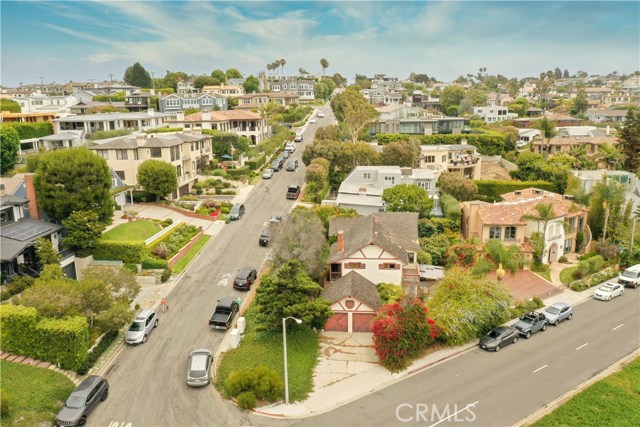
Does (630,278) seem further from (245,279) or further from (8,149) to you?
(8,149)

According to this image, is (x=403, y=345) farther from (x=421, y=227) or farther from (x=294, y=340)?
(x=421, y=227)

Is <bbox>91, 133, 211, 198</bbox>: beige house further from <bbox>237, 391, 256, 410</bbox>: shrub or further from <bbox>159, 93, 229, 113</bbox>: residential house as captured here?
<bbox>159, 93, 229, 113</bbox>: residential house

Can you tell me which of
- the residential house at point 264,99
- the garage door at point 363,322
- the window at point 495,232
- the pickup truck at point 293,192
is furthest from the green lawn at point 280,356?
the residential house at point 264,99

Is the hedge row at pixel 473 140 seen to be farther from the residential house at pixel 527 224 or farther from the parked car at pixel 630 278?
the parked car at pixel 630 278

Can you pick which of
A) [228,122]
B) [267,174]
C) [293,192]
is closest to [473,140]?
[267,174]

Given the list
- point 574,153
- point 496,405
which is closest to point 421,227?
point 496,405
